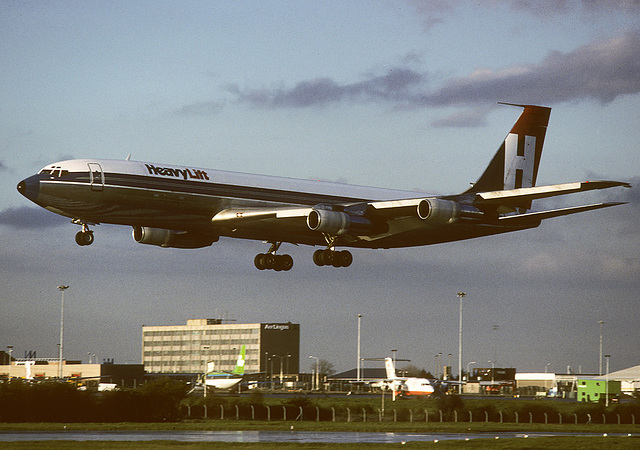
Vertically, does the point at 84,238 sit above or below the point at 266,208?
below

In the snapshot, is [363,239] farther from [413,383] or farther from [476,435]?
[413,383]

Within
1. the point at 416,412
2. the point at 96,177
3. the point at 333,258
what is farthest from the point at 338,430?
the point at 96,177

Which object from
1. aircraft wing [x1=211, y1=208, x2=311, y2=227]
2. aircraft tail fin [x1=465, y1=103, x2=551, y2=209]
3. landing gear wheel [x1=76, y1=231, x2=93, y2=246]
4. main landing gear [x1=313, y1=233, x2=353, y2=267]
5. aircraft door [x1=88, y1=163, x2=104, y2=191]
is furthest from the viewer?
aircraft tail fin [x1=465, y1=103, x2=551, y2=209]

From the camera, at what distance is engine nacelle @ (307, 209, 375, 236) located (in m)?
58.0

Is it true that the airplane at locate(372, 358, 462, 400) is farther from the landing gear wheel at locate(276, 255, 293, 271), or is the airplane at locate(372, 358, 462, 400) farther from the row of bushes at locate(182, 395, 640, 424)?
the landing gear wheel at locate(276, 255, 293, 271)

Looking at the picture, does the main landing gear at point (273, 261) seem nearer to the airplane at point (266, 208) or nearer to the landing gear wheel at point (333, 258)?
the airplane at point (266, 208)

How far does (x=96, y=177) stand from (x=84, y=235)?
3.90 m

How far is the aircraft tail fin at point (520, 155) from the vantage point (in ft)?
236

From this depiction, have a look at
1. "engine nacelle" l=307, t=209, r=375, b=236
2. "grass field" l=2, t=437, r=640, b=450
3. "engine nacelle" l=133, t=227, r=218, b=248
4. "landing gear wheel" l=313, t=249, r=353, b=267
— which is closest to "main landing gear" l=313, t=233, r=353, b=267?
"landing gear wheel" l=313, t=249, r=353, b=267

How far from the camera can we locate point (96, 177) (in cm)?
5275

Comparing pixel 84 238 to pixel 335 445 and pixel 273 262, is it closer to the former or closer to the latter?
pixel 273 262

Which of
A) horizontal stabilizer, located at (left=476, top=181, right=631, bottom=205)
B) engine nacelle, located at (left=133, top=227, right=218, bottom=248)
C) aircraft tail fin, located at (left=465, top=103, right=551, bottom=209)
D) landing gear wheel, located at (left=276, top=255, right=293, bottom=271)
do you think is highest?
aircraft tail fin, located at (left=465, top=103, right=551, bottom=209)

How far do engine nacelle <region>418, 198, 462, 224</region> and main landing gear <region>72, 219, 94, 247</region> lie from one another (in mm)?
21654

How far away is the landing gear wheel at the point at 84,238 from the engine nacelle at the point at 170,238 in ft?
24.2
